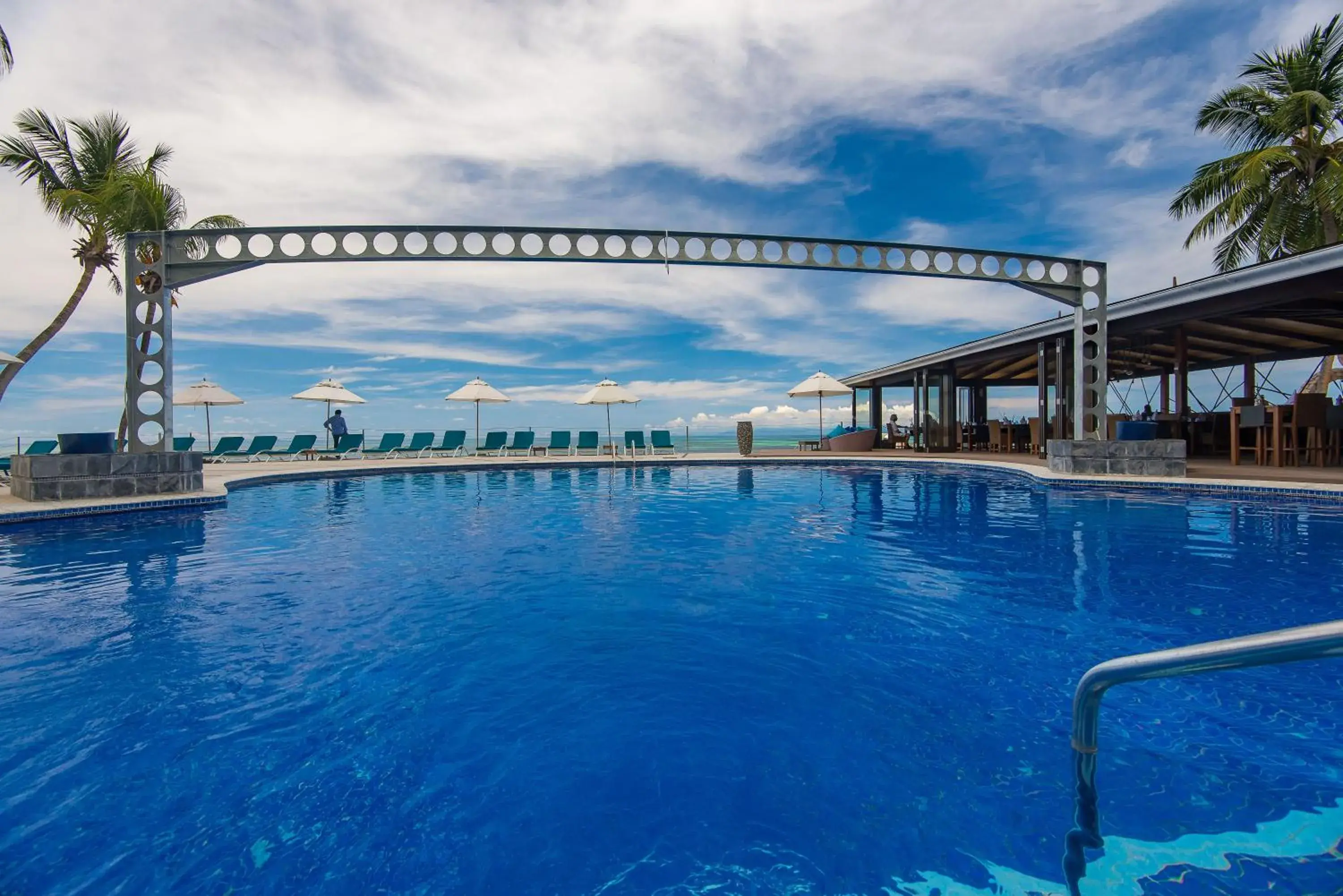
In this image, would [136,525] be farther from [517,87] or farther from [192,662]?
[517,87]

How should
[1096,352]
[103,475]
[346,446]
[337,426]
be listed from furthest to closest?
[337,426] < [346,446] < [1096,352] < [103,475]

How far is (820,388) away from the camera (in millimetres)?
20172

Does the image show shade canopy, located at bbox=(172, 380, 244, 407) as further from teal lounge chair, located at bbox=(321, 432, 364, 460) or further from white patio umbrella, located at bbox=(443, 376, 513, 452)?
white patio umbrella, located at bbox=(443, 376, 513, 452)

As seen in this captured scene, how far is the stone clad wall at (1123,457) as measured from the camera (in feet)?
36.7

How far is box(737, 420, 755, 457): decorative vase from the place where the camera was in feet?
62.3

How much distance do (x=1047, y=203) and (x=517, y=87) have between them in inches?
604

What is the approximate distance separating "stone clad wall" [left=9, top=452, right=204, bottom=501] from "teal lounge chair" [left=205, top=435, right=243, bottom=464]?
766 cm

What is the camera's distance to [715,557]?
6184 mm

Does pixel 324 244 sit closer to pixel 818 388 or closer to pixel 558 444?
pixel 558 444

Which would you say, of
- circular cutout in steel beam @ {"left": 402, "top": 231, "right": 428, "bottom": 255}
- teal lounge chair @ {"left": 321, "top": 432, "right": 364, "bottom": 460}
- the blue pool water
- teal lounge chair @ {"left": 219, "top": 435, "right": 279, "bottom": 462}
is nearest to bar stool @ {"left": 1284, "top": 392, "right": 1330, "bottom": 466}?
the blue pool water

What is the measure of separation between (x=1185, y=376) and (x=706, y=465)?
1166 cm

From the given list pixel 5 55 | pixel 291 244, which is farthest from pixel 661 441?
pixel 5 55

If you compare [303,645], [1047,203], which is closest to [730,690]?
[303,645]

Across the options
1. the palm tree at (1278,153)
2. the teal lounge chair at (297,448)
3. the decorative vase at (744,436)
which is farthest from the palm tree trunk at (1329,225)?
the teal lounge chair at (297,448)
